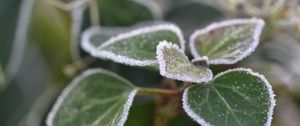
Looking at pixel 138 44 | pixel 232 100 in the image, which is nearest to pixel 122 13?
pixel 138 44

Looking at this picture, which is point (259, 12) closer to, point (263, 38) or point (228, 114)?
point (263, 38)

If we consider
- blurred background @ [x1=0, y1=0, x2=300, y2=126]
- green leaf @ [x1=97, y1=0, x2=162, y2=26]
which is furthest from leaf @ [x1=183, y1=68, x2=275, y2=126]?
green leaf @ [x1=97, y1=0, x2=162, y2=26]

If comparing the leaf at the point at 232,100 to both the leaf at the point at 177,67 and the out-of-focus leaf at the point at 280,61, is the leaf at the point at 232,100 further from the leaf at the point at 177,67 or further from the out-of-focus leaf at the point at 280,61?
the out-of-focus leaf at the point at 280,61

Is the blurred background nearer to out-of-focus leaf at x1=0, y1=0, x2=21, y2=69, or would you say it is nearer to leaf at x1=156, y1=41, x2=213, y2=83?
out-of-focus leaf at x1=0, y1=0, x2=21, y2=69

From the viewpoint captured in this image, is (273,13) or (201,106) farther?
(273,13)

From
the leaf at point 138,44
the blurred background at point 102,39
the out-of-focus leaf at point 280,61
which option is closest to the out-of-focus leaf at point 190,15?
the blurred background at point 102,39

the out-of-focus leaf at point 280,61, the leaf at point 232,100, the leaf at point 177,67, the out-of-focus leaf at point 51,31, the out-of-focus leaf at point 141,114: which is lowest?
the out-of-focus leaf at point 141,114

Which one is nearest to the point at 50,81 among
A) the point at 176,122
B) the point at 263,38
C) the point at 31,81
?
the point at 31,81

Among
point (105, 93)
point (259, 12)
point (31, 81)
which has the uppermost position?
point (259, 12)

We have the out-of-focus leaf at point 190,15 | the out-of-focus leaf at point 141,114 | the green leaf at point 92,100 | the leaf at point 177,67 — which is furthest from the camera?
the out-of-focus leaf at point 190,15
